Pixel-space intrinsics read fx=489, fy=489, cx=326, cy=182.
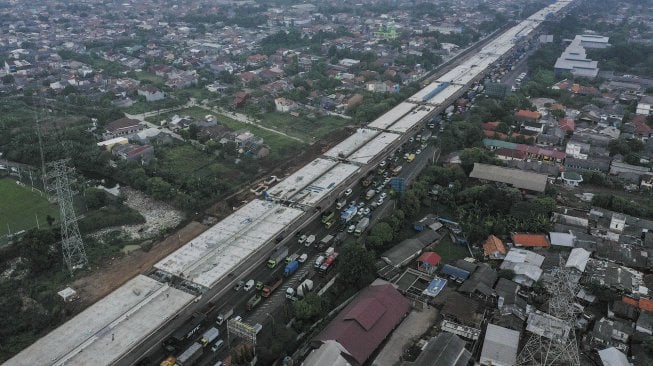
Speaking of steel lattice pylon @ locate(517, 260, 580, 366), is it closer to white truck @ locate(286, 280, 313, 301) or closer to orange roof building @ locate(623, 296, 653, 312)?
orange roof building @ locate(623, 296, 653, 312)

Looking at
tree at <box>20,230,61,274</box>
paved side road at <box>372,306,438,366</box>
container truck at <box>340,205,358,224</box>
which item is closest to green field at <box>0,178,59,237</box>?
tree at <box>20,230,61,274</box>

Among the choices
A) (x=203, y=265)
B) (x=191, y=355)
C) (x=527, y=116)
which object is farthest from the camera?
(x=527, y=116)

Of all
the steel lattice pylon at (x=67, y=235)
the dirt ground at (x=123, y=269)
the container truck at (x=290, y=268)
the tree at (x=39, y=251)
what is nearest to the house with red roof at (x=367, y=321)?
the container truck at (x=290, y=268)

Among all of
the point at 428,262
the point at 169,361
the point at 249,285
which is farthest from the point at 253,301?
the point at 428,262

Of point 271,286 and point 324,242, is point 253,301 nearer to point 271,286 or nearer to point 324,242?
point 271,286

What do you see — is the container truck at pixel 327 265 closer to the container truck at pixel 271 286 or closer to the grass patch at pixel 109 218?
the container truck at pixel 271 286

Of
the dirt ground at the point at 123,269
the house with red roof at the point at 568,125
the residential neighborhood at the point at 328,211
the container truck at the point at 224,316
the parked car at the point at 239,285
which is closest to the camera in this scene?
the residential neighborhood at the point at 328,211

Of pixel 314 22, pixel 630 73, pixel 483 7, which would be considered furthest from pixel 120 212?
pixel 483 7

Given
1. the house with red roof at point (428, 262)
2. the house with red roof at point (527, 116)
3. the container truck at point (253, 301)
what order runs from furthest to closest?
1. the house with red roof at point (527, 116)
2. the house with red roof at point (428, 262)
3. the container truck at point (253, 301)
